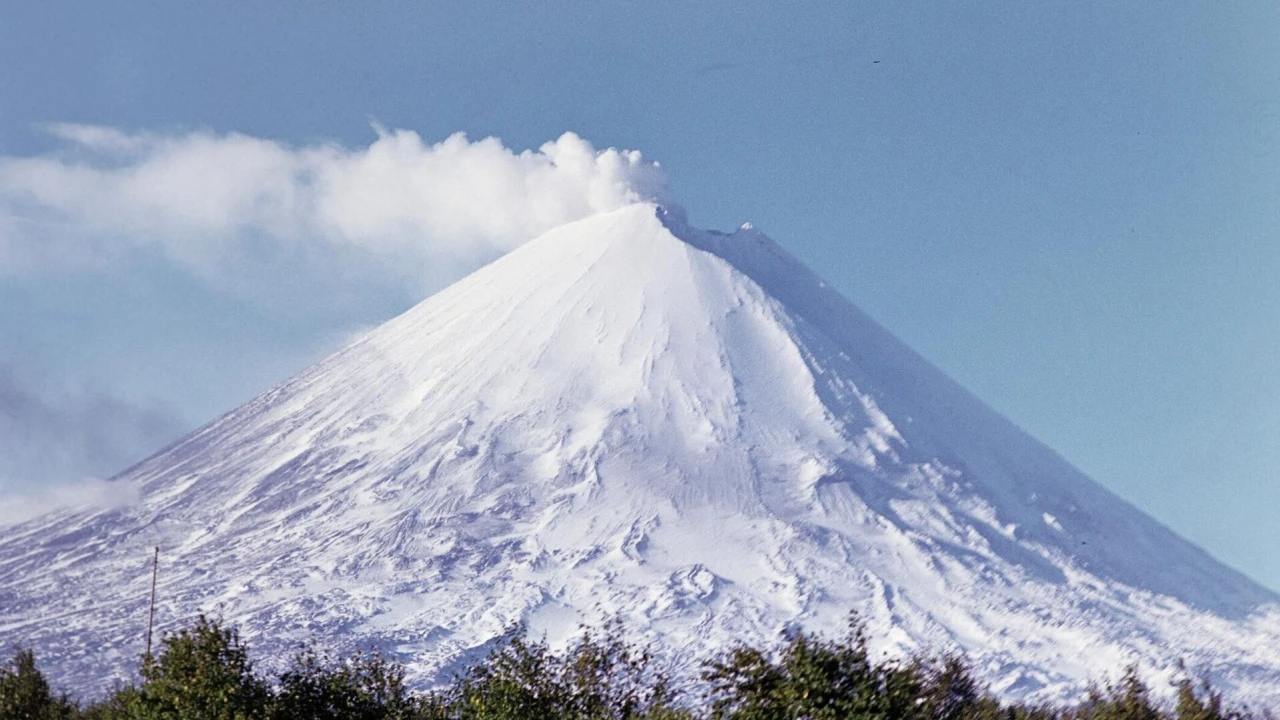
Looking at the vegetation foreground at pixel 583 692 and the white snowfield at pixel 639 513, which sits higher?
the white snowfield at pixel 639 513

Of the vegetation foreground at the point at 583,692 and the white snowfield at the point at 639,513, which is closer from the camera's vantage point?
the vegetation foreground at the point at 583,692

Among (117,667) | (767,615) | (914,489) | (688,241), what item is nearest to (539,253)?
(688,241)

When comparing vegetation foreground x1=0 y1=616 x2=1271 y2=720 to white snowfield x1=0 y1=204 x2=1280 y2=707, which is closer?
vegetation foreground x1=0 y1=616 x2=1271 y2=720

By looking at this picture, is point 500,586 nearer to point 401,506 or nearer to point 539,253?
point 401,506

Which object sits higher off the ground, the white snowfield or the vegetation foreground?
the white snowfield
